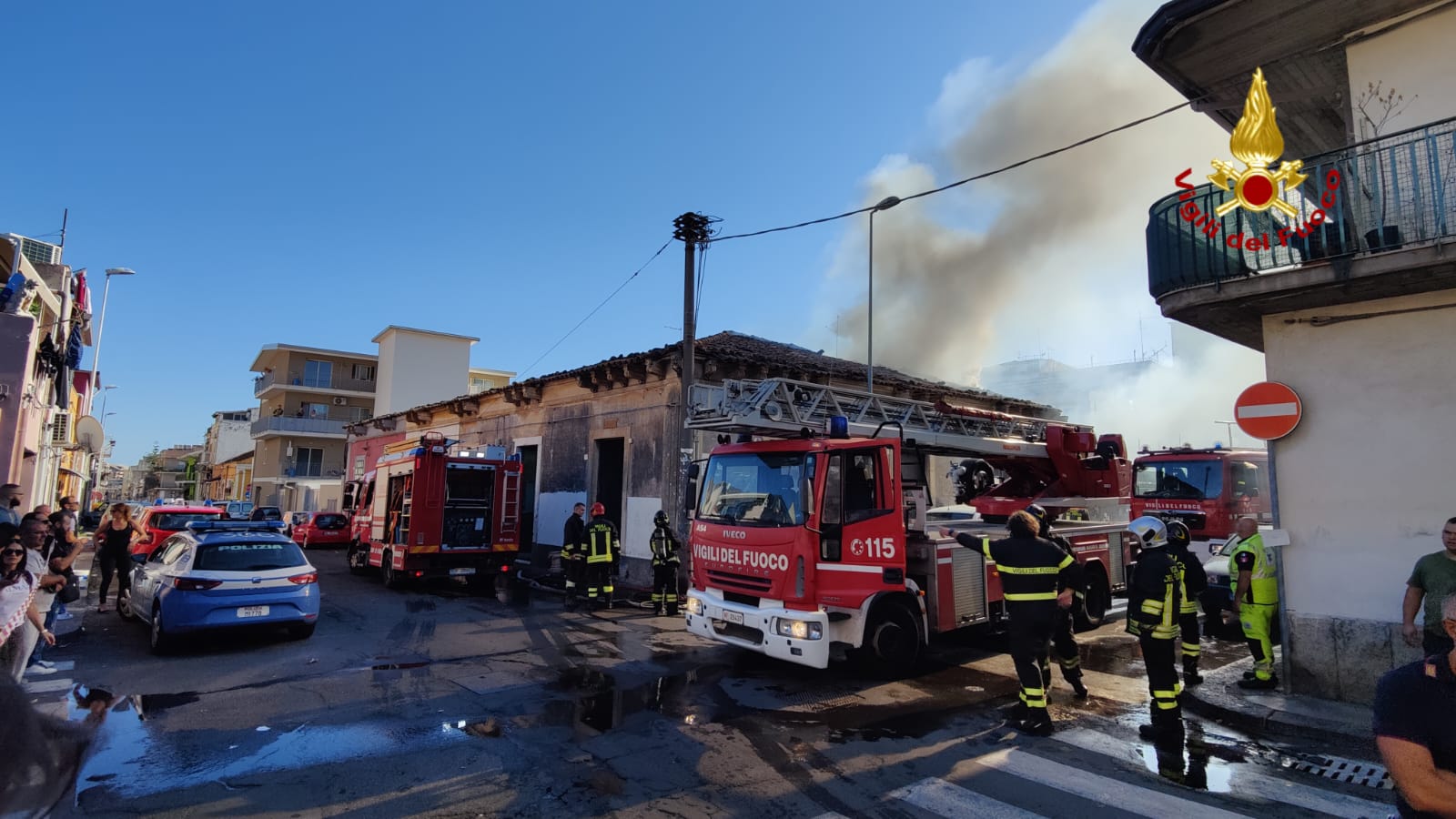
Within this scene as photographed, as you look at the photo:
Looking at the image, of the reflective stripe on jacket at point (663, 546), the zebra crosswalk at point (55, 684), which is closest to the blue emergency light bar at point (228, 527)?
the zebra crosswalk at point (55, 684)

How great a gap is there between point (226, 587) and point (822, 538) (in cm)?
668

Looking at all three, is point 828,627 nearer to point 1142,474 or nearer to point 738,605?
point 738,605

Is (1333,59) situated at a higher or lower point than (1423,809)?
higher

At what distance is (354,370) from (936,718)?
51406mm

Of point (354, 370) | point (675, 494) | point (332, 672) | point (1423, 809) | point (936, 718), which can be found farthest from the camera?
point (354, 370)

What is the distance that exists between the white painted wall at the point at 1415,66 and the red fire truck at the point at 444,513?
45.5 ft

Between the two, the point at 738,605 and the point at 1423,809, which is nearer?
the point at 1423,809

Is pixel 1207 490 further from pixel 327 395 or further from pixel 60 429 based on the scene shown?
pixel 327 395

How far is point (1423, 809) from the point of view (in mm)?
2418

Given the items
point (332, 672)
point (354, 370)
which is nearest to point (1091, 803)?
point (332, 672)

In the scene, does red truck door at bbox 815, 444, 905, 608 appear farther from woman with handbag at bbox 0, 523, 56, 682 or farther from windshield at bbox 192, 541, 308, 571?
windshield at bbox 192, 541, 308, 571

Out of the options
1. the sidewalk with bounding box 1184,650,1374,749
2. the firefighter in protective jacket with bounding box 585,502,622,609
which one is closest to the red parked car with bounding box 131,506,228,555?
the firefighter in protective jacket with bounding box 585,502,622,609

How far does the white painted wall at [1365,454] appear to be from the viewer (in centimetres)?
639

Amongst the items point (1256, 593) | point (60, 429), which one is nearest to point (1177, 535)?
point (1256, 593)
